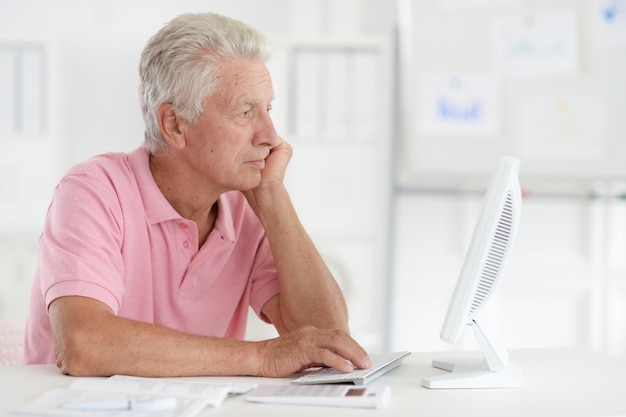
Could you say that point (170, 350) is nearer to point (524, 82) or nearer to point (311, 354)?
point (311, 354)

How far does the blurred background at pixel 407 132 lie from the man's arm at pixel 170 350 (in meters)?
1.98

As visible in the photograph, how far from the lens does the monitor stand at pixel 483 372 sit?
1291 millimetres

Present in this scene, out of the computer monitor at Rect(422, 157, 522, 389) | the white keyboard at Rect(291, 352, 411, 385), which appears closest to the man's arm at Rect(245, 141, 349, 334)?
the white keyboard at Rect(291, 352, 411, 385)

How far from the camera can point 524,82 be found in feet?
10.7

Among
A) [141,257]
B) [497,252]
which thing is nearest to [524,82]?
[141,257]

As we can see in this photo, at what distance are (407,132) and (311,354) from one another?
205cm

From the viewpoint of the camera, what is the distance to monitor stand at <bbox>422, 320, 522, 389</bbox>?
1.29 meters

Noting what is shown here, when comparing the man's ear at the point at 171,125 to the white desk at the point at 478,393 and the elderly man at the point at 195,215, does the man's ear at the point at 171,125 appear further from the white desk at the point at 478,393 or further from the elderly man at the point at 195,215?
the white desk at the point at 478,393

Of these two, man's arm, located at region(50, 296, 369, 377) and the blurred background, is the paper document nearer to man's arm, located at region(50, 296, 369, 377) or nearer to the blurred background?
man's arm, located at region(50, 296, 369, 377)

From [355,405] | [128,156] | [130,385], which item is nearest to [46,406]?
[130,385]

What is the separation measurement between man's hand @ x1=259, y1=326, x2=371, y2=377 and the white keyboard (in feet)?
0.05

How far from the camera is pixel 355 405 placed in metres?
1.15

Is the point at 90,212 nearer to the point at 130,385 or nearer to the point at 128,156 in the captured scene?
the point at 128,156

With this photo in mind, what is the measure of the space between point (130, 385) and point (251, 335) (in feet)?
3.26
